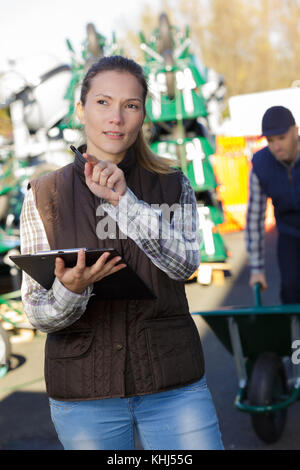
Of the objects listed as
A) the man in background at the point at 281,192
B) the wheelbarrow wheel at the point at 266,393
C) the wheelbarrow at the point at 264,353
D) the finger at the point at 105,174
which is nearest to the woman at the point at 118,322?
the finger at the point at 105,174

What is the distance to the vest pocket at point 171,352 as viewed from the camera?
1.87 metres

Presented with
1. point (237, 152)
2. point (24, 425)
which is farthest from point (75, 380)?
point (237, 152)

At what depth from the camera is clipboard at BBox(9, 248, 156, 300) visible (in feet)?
5.59

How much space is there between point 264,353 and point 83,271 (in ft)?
8.91

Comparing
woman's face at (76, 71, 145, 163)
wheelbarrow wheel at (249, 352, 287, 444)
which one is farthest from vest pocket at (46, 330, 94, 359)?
wheelbarrow wheel at (249, 352, 287, 444)

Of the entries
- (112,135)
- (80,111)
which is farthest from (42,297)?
(80,111)

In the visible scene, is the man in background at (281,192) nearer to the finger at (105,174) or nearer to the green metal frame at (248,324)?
the green metal frame at (248,324)

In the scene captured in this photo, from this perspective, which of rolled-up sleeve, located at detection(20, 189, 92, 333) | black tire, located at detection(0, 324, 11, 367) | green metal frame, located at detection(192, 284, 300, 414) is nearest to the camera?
rolled-up sleeve, located at detection(20, 189, 92, 333)

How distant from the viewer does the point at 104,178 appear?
5.46 feet

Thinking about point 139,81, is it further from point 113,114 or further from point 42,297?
→ point 42,297

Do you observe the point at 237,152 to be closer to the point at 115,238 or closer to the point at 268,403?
the point at 268,403

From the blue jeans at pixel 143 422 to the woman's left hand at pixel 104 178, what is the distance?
0.58 metres

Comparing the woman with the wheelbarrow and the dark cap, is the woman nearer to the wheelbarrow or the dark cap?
the wheelbarrow
